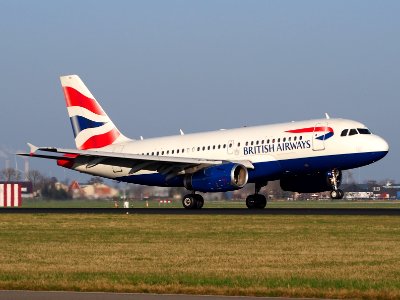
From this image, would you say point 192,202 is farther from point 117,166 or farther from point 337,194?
point 337,194

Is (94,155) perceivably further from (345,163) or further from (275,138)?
(345,163)

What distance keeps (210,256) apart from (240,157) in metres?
28.6

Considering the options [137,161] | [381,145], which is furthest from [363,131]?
[137,161]

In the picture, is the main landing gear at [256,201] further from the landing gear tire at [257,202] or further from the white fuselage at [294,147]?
the white fuselage at [294,147]

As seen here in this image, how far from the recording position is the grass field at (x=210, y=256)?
21.4 metres

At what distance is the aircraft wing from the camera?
56.1 meters

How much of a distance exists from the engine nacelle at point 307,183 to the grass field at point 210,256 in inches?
502

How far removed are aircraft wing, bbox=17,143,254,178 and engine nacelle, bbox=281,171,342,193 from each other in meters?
4.41

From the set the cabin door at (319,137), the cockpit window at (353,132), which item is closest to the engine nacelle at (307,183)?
the cabin door at (319,137)

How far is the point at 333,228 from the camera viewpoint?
128ft

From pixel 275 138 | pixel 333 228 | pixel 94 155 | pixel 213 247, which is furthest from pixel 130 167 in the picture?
pixel 213 247

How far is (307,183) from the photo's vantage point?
5881cm

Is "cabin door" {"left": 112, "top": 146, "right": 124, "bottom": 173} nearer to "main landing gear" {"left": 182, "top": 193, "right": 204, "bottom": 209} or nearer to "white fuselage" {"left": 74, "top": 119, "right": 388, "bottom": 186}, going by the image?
"main landing gear" {"left": 182, "top": 193, "right": 204, "bottom": 209}

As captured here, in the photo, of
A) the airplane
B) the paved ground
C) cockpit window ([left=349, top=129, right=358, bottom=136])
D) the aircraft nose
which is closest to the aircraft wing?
the airplane
